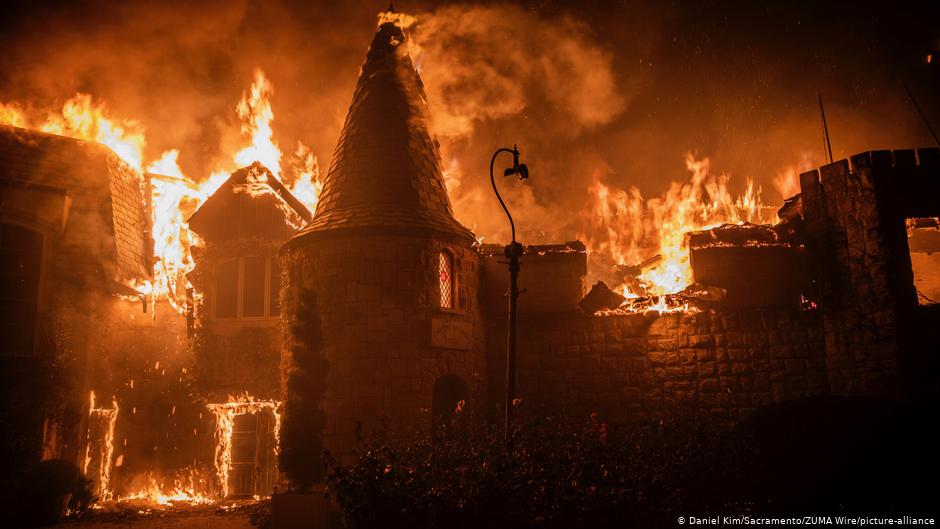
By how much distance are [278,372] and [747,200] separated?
19036 mm

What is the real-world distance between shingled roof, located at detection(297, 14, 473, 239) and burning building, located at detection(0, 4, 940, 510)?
0.06 metres

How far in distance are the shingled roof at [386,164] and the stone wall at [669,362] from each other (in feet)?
11.2

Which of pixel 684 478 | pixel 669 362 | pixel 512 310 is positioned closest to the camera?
pixel 684 478

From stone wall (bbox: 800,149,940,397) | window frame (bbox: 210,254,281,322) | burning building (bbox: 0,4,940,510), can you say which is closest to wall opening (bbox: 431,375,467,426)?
burning building (bbox: 0,4,940,510)

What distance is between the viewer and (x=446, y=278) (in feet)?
44.5

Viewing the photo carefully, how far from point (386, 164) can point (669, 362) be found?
7413 mm

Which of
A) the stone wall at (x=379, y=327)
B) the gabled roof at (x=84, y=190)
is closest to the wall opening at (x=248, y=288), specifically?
the gabled roof at (x=84, y=190)

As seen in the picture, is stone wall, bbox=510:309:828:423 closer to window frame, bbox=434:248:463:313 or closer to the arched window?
window frame, bbox=434:248:463:313

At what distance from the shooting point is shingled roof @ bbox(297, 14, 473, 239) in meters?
13.1

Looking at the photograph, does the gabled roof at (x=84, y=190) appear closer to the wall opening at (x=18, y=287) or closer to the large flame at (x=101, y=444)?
the wall opening at (x=18, y=287)

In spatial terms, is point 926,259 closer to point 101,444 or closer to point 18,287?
point 101,444

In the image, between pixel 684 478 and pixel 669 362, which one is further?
pixel 669 362

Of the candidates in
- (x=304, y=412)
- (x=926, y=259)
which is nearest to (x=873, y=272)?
(x=926, y=259)

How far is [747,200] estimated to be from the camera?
24.8 m
